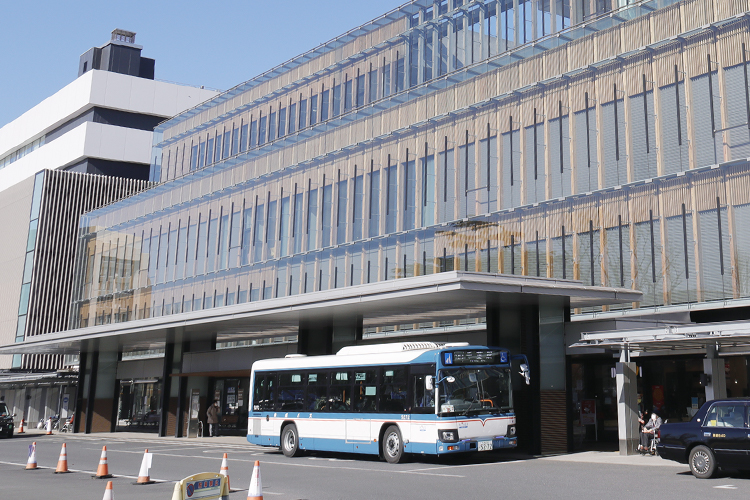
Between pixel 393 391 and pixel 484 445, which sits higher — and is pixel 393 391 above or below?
above

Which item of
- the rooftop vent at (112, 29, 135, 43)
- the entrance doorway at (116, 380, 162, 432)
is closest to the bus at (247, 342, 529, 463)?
the entrance doorway at (116, 380, 162, 432)

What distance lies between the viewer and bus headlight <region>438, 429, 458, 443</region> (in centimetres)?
1836

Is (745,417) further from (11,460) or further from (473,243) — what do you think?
(11,460)

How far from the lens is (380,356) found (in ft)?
68.3

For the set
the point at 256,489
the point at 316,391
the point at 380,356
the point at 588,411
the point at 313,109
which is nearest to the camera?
the point at 256,489

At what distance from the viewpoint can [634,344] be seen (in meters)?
20.3

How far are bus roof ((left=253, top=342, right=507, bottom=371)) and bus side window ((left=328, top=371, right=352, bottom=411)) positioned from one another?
0.32 m

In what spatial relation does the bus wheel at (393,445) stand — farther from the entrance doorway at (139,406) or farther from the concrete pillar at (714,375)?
the entrance doorway at (139,406)

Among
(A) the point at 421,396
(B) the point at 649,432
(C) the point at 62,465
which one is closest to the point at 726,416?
(B) the point at 649,432

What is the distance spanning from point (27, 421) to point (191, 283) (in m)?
23.8

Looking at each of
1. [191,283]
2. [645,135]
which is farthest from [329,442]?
[191,283]

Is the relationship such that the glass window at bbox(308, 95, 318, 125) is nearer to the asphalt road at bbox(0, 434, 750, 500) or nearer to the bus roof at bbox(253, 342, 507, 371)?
the bus roof at bbox(253, 342, 507, 371)

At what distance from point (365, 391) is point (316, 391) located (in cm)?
231

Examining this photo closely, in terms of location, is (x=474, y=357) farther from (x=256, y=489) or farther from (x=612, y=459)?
(x=256, y=489)
